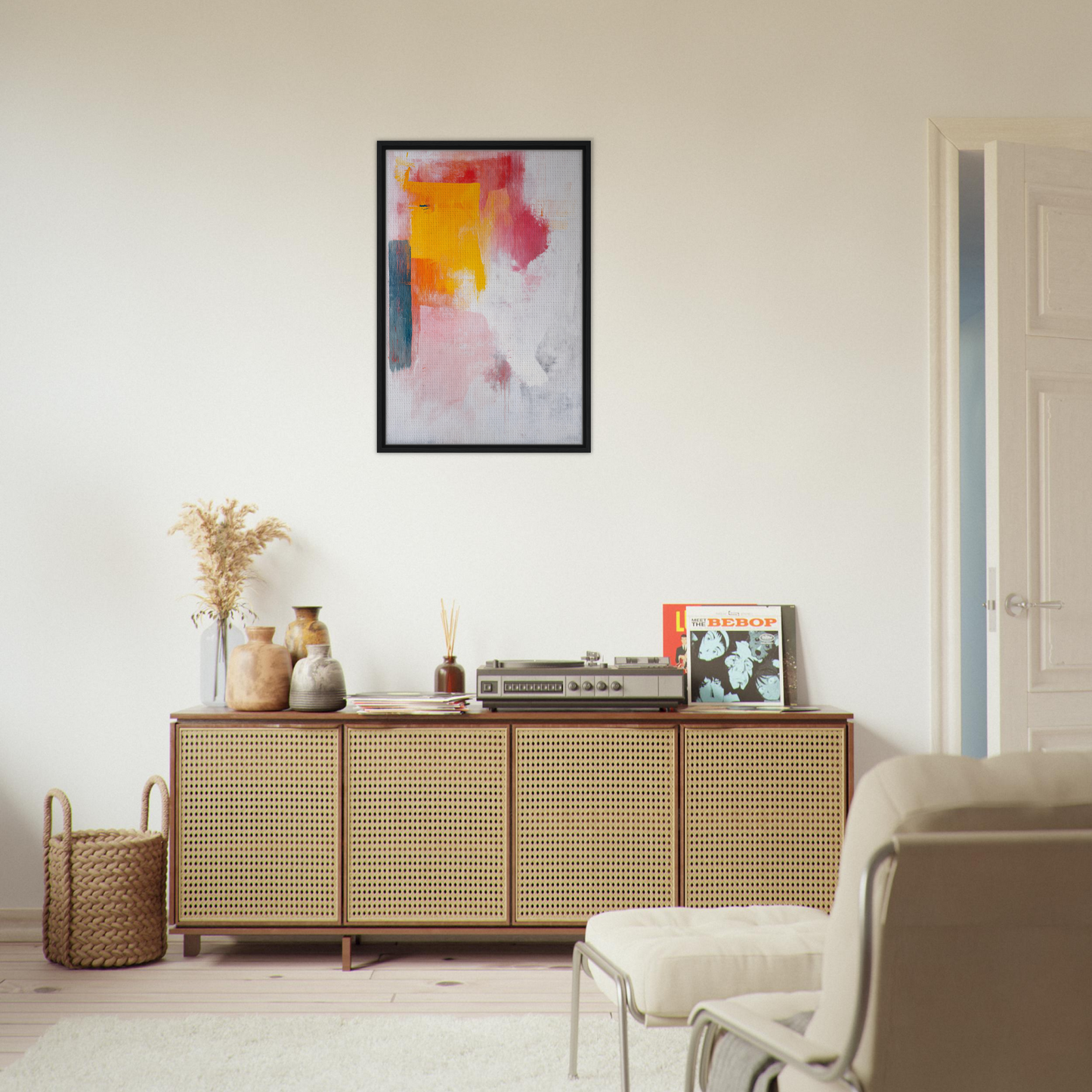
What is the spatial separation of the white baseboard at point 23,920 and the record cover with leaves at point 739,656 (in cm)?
226

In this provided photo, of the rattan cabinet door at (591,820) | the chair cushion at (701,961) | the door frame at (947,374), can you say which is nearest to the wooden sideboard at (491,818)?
the rattan cabinet door at (591,820)

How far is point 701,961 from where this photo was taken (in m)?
1.93

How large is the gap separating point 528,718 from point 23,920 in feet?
6.06

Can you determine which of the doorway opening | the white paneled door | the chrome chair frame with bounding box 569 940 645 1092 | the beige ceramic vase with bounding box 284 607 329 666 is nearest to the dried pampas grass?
the beige ceramic vase with bounding box 284 607 329 666

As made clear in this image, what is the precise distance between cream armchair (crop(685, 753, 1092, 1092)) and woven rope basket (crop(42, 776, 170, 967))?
239cm

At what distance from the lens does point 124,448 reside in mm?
3527

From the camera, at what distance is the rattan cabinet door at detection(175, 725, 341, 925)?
3.07 meters

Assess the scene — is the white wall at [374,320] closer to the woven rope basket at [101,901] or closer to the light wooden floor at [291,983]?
the woven rope basket at [101,901]

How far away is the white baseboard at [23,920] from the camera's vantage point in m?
3.41

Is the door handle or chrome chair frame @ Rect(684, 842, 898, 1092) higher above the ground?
the door handle

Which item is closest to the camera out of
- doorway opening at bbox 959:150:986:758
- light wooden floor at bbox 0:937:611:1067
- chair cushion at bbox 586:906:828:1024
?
chair cushion at bbox 586:906:828:1024

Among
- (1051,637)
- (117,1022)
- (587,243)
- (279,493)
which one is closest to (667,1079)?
(117,1022)

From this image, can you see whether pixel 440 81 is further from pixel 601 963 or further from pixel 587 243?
pixel 601 963

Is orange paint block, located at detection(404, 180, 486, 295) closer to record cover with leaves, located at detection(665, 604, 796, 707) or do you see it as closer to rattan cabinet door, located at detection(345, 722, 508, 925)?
record cover with leaves, located at detection(665, 604, 796, 707)
